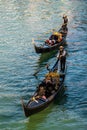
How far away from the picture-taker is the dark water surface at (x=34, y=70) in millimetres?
14953

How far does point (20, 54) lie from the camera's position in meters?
24.8

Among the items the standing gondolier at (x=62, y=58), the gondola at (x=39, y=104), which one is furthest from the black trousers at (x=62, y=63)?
the gondola at (x=39, y=104)

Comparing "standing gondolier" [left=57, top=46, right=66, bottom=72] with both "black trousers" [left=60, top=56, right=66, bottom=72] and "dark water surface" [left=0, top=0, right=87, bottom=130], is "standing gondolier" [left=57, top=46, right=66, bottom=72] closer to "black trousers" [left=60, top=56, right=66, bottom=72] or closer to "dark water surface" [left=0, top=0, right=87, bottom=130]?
"black trousers" [left=60, top=56, right=66, bottom=72]

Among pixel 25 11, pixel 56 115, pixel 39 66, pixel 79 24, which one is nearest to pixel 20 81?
pixel 39 66

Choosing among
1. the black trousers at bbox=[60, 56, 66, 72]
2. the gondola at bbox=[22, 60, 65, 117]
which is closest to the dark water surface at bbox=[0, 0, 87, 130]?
the gondola at bbox=[22, 60, 65, 117]

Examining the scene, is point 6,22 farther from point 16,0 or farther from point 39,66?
point 16,0

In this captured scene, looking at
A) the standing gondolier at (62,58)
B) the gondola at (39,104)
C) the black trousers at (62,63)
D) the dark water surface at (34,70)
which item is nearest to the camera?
the gondola at (39,104)

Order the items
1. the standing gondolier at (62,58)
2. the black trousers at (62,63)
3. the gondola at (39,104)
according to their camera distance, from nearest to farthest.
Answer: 1. the gondola at (39,104)
2. the standing gondolier at (62,58)
3. the black trousers at (62,63)

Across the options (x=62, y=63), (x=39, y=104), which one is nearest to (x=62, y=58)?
(x=62, y=63)

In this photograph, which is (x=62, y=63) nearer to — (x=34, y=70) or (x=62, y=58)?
(x=62, y=58)

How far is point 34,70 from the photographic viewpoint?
70.0 ft

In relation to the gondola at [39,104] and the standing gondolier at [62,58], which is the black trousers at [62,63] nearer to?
the standing gondolier at [62,58]

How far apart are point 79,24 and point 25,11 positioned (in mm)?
12279

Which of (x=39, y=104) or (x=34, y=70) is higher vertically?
(x=39, y=104)
